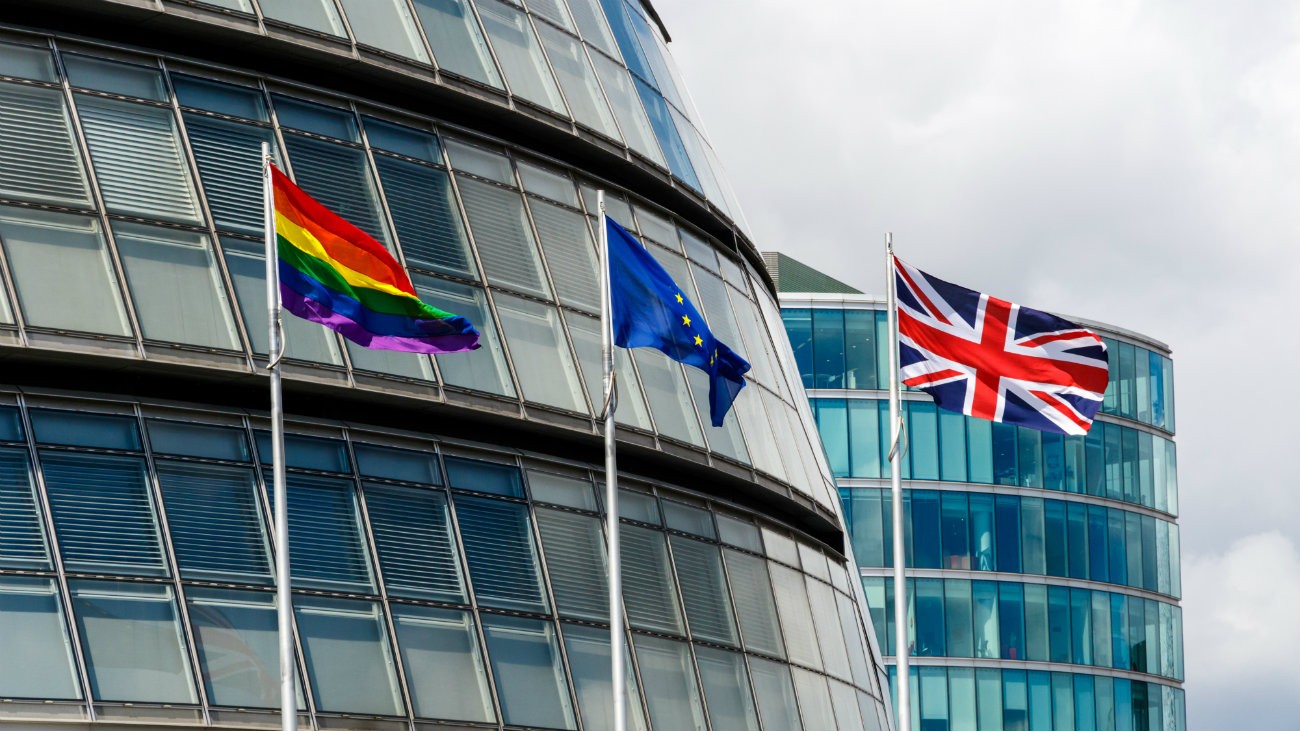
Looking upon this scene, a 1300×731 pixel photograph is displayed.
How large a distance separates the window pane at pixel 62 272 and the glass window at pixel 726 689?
27.3ft

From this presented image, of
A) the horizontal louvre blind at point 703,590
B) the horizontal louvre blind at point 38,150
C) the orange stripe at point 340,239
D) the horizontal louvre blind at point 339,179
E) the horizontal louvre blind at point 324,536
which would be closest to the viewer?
the orange stripe at point 340,239

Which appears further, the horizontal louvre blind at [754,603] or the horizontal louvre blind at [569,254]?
the horizontal louvre blind at [754,603]

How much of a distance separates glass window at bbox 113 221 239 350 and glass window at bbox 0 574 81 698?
9.54ft

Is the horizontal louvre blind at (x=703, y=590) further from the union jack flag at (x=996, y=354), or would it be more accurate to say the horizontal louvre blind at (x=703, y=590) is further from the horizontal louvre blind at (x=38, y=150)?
the horizontal louvre blind at (x=38, y=150)

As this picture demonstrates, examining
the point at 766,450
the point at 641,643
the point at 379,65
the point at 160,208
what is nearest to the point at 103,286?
the point at 160,208

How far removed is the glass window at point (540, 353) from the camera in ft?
80.2

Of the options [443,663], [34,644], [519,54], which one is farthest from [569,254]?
[34,644]

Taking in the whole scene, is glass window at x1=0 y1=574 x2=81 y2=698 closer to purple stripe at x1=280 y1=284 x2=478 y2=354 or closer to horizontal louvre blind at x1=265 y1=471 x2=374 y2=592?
horizontal louvre blind at x1=265 y1=471 x2=374 y2=592

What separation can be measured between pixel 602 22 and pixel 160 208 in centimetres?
958

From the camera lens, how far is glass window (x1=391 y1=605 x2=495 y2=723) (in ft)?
71.5

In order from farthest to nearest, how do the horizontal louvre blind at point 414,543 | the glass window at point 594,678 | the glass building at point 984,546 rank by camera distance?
the glass building at point 984,546, the glass window at point 594,678, the horizontal louvre blind at point 414,543

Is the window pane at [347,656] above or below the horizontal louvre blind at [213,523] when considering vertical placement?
below

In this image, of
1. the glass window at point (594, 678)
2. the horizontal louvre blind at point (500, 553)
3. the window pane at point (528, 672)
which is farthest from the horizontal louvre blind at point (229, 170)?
the glass window at point (594, 678)

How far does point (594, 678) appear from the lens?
23594 mm
